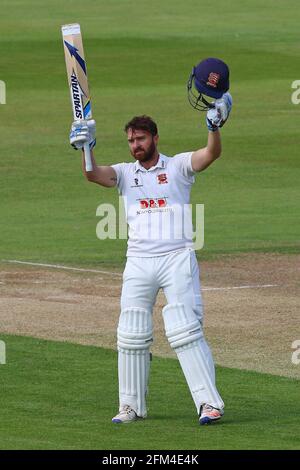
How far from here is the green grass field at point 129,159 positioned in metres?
11.9

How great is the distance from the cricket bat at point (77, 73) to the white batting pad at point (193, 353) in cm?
140

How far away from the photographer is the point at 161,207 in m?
12.0

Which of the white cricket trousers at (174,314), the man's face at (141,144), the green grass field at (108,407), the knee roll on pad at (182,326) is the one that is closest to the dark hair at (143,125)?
the man's face at (141,144)

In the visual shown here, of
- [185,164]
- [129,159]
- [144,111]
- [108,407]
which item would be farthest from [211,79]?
[144,111]

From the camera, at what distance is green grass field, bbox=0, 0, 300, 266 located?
2477cm

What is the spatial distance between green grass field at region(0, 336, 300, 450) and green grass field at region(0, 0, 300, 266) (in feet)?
23.4

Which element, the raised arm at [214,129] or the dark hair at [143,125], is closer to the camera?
the raised arm at [214,129]

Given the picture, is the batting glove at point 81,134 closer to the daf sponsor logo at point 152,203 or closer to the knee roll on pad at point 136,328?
the daf sponsor logo at point 152,203

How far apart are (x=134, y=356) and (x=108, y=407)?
0.84 metres

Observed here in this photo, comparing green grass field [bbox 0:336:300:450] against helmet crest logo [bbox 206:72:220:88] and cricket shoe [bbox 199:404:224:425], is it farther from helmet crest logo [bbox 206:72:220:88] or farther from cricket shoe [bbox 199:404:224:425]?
helmet crest logo [bbox 206:72:220:88]

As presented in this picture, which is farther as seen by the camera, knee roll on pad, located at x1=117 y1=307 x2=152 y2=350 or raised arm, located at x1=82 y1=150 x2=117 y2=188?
raised arm, located at x1=82 y1=150 x2=117 y2=188

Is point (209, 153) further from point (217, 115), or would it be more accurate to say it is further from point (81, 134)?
point (81, 134)

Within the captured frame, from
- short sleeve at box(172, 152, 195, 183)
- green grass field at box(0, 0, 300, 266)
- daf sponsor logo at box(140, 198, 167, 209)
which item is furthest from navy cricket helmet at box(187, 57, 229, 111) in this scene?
green grass field at box(0, 0, 300, 266)

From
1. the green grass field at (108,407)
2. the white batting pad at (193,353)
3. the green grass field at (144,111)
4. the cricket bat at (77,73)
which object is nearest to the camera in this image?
the green grass field at (108,407)
